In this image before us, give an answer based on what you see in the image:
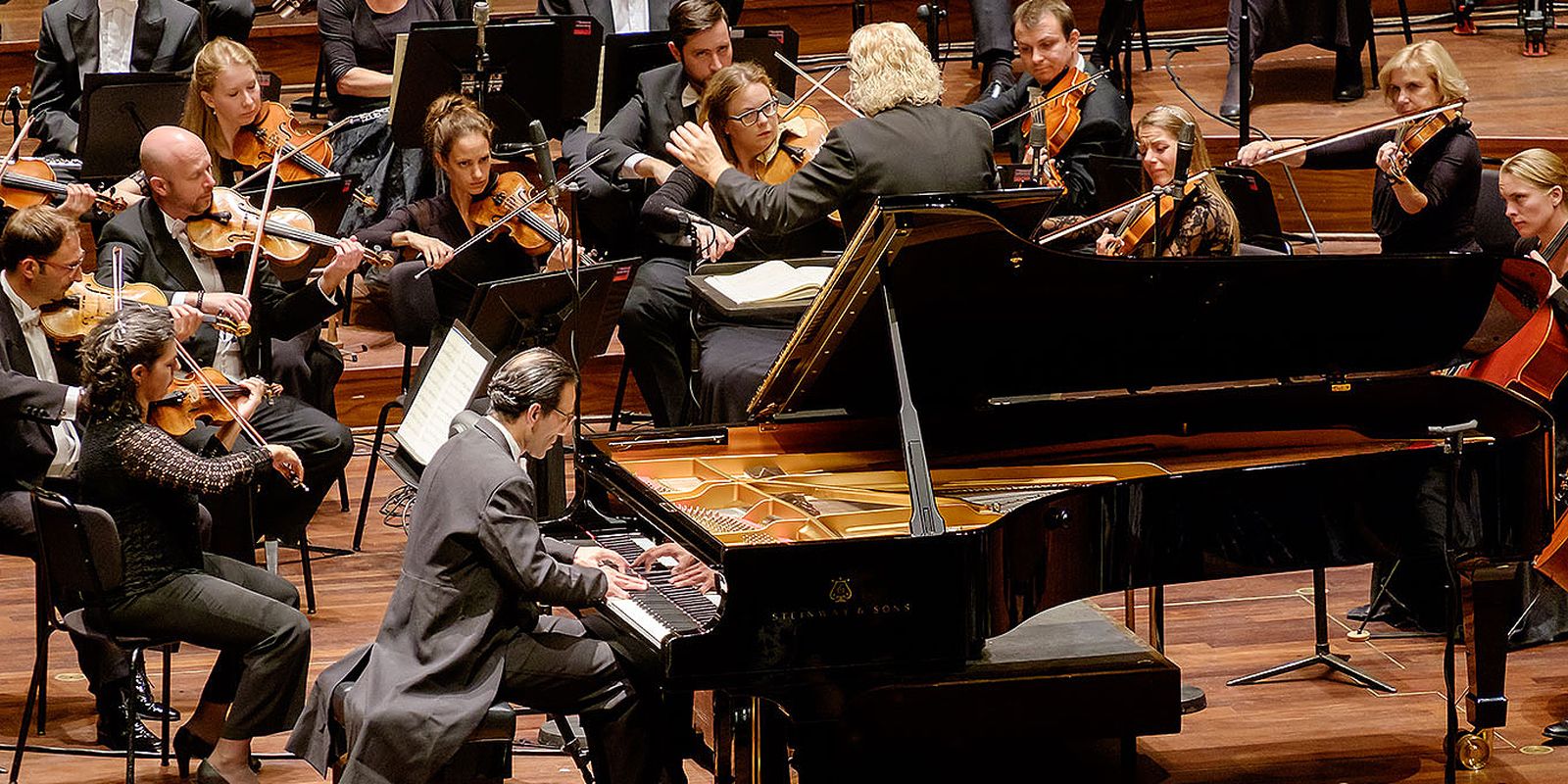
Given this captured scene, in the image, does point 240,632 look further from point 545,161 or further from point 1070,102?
point 1070,102

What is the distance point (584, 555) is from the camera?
3422 mm

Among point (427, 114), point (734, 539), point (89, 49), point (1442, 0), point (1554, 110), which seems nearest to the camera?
point (734, 539)

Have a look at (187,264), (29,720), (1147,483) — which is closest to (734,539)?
(1147,483)

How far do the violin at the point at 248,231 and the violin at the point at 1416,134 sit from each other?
10.1 ft

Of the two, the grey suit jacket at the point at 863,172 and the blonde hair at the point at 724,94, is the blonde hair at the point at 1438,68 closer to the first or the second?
the grey suit jacket at the point at 863,172

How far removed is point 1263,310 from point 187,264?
120 inches

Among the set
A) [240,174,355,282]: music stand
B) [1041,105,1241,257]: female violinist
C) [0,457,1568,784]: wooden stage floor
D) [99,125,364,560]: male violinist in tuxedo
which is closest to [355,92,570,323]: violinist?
[240,174,355,282]: music stand

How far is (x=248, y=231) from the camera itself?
5184 millimetres

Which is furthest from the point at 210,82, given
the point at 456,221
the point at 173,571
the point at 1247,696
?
the point at 1247,696

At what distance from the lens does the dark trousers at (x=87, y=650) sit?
4156 mm

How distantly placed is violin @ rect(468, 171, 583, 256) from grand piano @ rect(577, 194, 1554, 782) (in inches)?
74.0

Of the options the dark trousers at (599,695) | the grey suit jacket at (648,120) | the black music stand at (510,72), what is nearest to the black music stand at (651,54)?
the black music stand at (510,72)

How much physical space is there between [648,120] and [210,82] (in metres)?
1.40

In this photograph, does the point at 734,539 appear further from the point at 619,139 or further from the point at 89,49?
the point at 89,49
